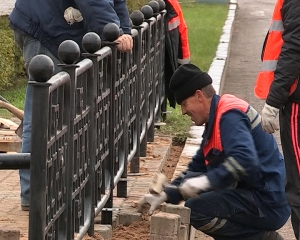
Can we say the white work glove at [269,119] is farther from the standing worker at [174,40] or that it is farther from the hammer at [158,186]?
the standing worker at [174,40]

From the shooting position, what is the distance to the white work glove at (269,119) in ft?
17.5

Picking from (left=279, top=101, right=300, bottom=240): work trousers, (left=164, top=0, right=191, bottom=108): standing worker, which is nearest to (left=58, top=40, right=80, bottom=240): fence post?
(left=279, top=101, right=300, bottom=240): work trousers

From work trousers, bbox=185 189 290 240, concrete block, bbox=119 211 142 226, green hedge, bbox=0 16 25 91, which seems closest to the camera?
work trousers, bbox=185 189 290 240

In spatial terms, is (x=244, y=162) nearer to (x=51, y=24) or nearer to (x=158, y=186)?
(x=158, y=186)

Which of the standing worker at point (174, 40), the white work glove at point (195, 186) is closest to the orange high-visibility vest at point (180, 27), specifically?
the standing worker at point (174, 40)

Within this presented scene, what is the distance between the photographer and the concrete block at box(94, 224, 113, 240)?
5.81 meters

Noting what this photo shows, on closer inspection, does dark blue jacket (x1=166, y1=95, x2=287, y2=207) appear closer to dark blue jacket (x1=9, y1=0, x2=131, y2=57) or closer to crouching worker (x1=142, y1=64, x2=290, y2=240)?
crouching worker (x1=142, y1=64, x2=290, y2=240)

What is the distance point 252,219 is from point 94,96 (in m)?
1.06

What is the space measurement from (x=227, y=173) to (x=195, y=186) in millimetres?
168

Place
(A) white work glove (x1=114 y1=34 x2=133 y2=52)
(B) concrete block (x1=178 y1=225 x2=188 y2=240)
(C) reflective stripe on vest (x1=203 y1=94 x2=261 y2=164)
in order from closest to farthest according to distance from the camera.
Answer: (C) reflective stripe on vest (x1=203 y1=94 x2=261 y2=164) < (B) concrete block (x1=178 y1=225 x2=188 y2=240) < (A) white work glove (x1=114 y1=34 x2=133 y2=52)

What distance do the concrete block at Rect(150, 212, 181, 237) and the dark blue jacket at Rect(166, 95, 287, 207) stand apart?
11cm

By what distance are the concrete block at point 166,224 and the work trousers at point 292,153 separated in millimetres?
799

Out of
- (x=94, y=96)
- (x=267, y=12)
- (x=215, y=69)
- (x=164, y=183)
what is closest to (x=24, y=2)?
(x=94, y=96)

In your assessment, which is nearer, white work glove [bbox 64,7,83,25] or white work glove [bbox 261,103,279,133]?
white work glove [bbox 261,103,279,133]
